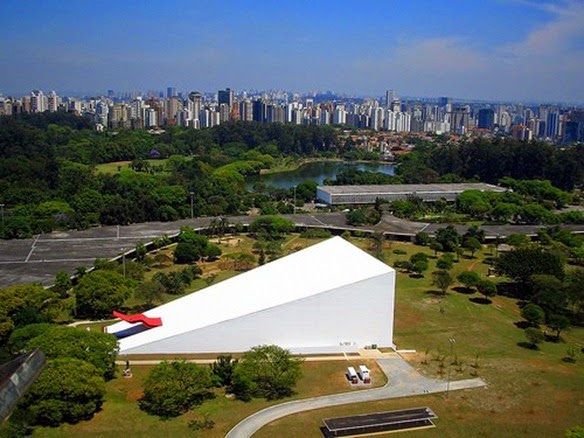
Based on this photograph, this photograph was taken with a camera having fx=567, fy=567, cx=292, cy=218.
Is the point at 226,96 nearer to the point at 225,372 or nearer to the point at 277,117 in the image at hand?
the point at 277,117

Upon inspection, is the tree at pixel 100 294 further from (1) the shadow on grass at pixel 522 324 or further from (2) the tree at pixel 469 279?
(1) the shadow on grass at pixel 522 324

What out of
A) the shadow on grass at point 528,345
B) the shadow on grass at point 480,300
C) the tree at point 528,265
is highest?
the tree at point 528,265

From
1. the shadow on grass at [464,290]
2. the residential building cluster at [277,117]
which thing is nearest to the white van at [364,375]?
the shadow on grass at [464,290]

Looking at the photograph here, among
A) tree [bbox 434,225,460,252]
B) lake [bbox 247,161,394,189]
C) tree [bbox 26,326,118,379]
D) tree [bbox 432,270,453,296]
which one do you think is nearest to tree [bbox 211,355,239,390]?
tree [bbox 26,326,118,379]

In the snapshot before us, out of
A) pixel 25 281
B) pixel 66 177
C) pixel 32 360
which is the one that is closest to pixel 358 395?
pixel 32 360

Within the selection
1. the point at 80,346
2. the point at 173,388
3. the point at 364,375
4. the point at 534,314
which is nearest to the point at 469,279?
the point at 534,314

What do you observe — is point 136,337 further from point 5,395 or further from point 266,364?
point 5,395
